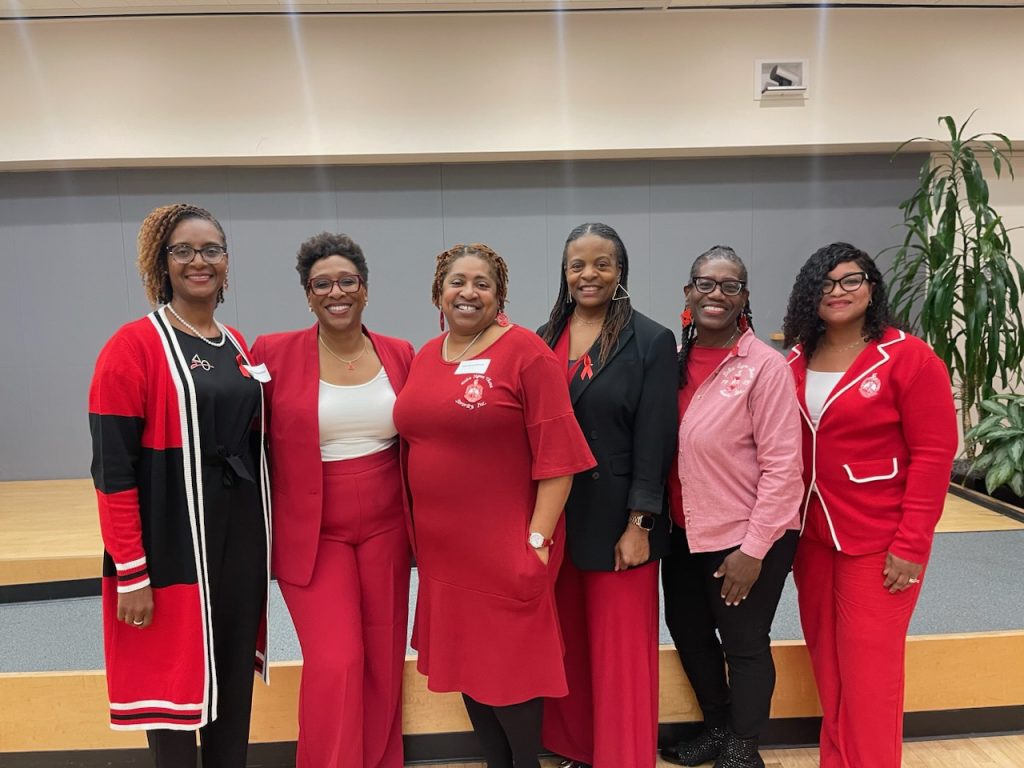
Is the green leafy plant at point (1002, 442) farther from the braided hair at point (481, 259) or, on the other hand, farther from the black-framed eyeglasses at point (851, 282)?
the braided hair at point (481, 259)

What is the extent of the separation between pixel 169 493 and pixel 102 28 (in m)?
4.48

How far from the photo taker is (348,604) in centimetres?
174

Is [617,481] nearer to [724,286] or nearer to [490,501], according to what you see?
[490,501]

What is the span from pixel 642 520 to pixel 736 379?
18.5 inches

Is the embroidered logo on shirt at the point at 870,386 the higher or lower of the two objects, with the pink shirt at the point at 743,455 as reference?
higher

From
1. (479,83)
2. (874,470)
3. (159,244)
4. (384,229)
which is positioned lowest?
(874,470)

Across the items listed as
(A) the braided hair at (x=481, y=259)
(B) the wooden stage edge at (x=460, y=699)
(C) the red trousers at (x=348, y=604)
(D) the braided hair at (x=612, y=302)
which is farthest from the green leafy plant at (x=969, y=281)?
(C) the red trousers at (x=348, y=604)

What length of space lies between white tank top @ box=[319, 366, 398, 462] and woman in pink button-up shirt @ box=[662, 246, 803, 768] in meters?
0.84

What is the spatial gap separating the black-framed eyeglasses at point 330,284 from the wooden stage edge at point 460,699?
1.24 meters

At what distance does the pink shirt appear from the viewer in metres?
1.71

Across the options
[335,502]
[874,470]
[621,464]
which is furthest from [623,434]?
[335,502]

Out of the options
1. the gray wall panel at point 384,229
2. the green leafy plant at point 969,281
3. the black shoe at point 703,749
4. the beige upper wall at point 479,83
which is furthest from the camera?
the gray wall panel at point 384,229

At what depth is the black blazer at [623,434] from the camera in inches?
68.5

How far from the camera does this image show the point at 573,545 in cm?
181
